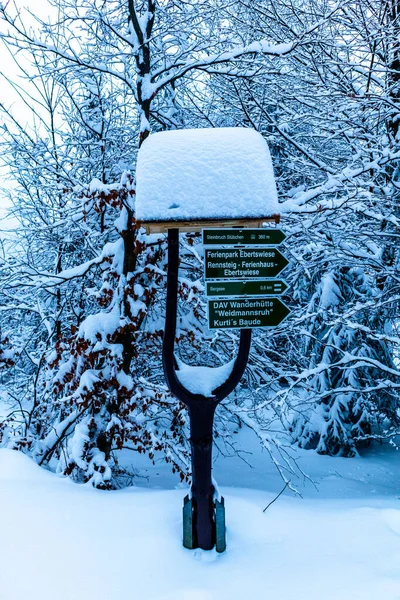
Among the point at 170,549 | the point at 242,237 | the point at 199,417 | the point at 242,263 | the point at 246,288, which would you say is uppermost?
the point at 242,237

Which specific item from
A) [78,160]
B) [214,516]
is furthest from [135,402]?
[78,160]

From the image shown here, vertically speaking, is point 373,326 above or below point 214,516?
above

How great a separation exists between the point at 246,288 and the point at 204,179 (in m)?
0.70

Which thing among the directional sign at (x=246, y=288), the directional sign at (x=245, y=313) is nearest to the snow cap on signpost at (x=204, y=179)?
the directional sign at (x=246, y=288)

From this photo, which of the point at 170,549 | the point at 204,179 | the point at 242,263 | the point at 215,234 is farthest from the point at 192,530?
the point at 204,179

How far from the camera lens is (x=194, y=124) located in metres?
7.49

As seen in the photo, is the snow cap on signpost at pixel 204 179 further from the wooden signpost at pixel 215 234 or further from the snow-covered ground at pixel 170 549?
the snow-covered ground at pixel 170 549

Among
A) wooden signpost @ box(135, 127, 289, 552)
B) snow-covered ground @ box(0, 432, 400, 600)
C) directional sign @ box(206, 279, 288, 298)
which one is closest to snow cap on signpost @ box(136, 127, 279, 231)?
wooden signpost @ box(135, 127, 289, 552)

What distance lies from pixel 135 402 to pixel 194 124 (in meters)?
4.84

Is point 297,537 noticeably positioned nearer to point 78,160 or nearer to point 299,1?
point 78,160

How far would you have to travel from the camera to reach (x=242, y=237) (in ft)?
9.27

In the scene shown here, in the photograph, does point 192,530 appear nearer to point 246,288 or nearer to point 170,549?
point 170,549

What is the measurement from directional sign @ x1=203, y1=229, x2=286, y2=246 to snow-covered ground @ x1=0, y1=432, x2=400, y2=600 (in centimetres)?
189

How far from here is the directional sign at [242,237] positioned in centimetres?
277
